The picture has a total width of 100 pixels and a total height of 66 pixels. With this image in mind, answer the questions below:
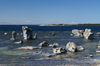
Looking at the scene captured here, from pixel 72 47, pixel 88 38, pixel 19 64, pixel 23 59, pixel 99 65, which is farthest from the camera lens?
pixel 88 38

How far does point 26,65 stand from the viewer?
2016 cm

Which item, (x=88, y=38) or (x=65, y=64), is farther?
(x=88, y=38)

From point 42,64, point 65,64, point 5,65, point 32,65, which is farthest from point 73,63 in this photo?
point 5,65

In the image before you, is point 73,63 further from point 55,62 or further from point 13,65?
point 13,65

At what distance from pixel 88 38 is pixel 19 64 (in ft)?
122

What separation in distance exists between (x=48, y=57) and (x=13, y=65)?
626 centimetres

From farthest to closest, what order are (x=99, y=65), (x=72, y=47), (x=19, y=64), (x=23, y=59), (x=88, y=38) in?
(x=88, y=38) → (x=72, y=47) → (x=23, y=59) → (x=19, y=64) → (x=99, y=65)

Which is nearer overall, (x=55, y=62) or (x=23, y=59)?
(x=55, y=62)

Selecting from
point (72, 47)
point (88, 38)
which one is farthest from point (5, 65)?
point (88, 38)

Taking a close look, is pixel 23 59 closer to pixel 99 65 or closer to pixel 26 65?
pixel 26 65

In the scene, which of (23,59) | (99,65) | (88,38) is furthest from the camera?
(88,38)

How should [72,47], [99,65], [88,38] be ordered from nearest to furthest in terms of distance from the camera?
1. [99,65]
2. [72,47]
3. [88,38]

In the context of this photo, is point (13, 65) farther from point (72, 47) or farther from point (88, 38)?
point (88, 38)

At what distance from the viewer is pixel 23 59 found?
2336cm
